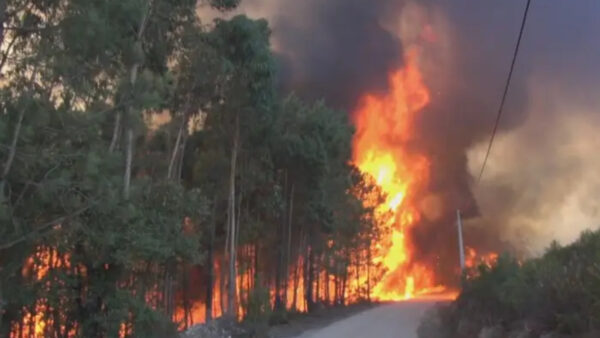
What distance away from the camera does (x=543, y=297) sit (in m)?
13.0

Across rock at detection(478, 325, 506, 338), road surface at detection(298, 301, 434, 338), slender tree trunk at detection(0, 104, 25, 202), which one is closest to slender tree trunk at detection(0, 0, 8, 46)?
slender tree trunk at detection(0, 104, 25, 202)

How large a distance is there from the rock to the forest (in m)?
7.73

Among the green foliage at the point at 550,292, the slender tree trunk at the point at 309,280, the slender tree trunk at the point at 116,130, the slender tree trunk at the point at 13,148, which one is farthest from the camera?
the slender tree trunk at the point at 309,280

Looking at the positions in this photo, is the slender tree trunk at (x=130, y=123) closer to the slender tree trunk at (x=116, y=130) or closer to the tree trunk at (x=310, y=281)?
the slender tree trunk at (x=116, y=130)

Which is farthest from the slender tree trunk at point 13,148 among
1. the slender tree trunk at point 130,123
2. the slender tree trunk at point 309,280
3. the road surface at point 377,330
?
the slender tree trunk at point 309,280

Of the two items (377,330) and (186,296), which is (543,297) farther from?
(186,296)

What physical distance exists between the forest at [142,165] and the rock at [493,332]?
25.3 feet

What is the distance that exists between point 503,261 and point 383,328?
20.3ft

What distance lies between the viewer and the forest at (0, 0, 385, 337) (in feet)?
35.1

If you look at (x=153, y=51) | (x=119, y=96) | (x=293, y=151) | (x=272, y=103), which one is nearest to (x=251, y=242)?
(x=293, y=151)

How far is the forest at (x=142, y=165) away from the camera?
10.7 m

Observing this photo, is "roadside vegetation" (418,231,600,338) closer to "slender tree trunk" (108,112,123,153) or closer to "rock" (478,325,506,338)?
"rock" (478,325,506,338)

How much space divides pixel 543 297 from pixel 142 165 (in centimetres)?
1655

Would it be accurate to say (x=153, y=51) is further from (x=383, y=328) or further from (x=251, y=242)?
(x=251, y=242)
